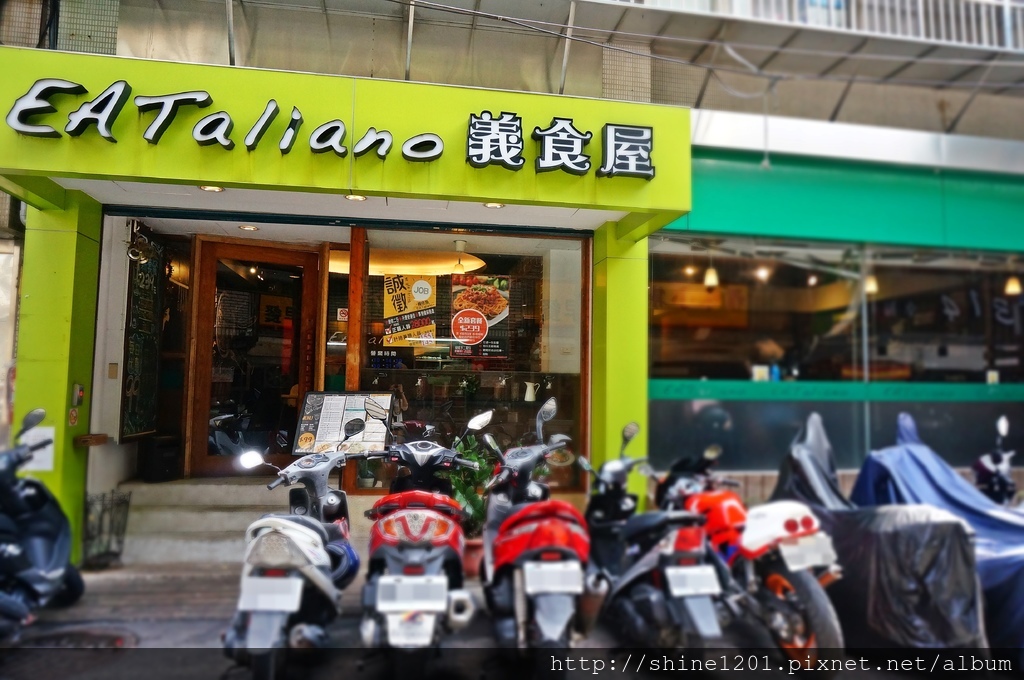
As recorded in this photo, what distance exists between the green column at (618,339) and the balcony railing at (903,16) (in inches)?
102

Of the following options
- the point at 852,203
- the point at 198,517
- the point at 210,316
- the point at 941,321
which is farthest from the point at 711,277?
the point at 198,517

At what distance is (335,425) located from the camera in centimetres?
509

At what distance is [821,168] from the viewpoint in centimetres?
673

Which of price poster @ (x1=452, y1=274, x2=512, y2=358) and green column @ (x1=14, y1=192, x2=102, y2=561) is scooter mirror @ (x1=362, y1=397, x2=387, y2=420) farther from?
green column @ (x1=14, y1=192, x2=102, y2=561)

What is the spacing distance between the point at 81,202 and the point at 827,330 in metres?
7.75

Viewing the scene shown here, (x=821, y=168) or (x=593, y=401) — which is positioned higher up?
(x=821, y=168)

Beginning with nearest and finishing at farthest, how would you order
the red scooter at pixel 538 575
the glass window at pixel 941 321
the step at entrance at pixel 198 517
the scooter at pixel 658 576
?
the red scooter at pixel 538 575 < the scooter at pixel 658 576 < the step at entrance at pixel 198 517 < the glass window at pixel 941 321

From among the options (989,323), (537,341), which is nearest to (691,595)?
(537,341)

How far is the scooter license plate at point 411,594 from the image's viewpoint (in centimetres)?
323

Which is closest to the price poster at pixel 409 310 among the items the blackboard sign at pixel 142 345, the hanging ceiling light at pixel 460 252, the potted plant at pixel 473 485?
the hanging ceiling light at pixel 460 252

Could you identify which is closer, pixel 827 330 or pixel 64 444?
pixel 64 444

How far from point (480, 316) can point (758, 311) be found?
3.53m

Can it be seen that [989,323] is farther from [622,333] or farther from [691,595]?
[691,595]

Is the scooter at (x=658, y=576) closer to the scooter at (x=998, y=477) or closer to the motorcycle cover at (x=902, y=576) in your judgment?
the motorcycle cover at (x=902, y=576)
